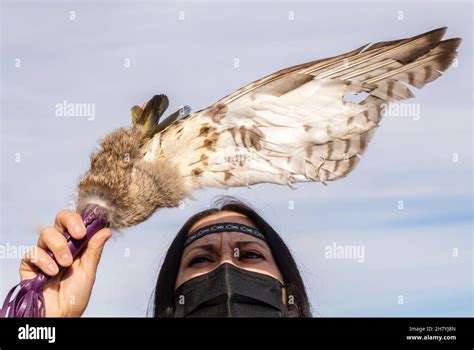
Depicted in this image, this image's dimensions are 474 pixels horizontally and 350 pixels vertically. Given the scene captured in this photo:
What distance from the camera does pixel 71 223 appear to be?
2.62 metres

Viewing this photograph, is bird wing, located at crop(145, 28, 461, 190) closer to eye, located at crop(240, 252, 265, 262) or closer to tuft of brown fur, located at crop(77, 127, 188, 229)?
tuft of brown fur, located at crop(77, 127, 188, 229)

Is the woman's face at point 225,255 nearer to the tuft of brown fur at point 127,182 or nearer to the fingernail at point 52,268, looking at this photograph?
the tuft of brown fur at point 127,182

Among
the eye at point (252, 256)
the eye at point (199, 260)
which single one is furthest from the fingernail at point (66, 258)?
the eye at point (252, 256)

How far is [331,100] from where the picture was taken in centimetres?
290

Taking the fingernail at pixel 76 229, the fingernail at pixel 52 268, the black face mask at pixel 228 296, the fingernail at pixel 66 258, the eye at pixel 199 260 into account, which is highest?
the fingernail at pixel 76 229

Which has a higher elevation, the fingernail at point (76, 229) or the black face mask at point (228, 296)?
the fingernail at point (76, 229)

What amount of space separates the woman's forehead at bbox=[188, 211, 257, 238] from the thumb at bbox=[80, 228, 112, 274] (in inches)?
23.0

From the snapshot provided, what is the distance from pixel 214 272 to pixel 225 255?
0.33 feet

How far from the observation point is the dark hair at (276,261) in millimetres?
3127

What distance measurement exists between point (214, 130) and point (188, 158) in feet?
0.56

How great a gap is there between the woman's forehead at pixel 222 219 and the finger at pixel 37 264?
80cm
